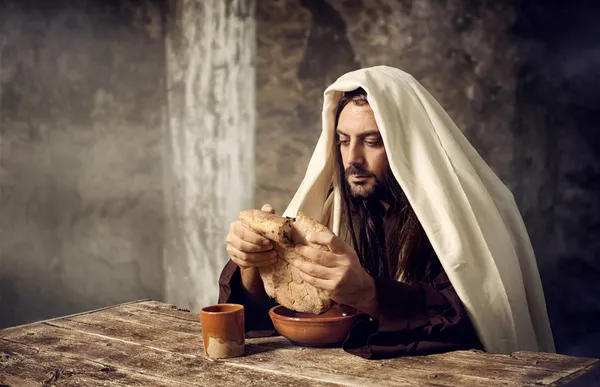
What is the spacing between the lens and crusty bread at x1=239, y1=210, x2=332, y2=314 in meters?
2.13

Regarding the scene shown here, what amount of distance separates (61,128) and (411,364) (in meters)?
3.73

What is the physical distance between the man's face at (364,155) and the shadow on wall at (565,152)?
0.87 metres

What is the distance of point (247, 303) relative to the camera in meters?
2.48

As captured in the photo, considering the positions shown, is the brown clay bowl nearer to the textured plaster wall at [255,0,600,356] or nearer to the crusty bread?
the crusty bread

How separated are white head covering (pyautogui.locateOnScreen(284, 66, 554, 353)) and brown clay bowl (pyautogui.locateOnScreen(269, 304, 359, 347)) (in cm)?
42

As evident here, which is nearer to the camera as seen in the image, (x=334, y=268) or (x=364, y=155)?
(x=334, y=268)

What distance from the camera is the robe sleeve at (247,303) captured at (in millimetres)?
2402

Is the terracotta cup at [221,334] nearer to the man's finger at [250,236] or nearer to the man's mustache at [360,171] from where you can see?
the man's finger at [250,236]

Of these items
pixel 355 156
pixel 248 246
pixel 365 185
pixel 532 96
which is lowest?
pixel 248 246

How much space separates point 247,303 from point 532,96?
1.58 m

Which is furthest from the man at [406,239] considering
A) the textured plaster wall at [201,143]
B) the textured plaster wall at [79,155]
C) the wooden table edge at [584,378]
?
the textured plaster wall at [79,155]

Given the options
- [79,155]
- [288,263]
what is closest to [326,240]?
[288,263]

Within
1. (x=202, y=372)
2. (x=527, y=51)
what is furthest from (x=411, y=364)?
(x=527, y=51)

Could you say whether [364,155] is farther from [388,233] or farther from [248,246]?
[248,246]
